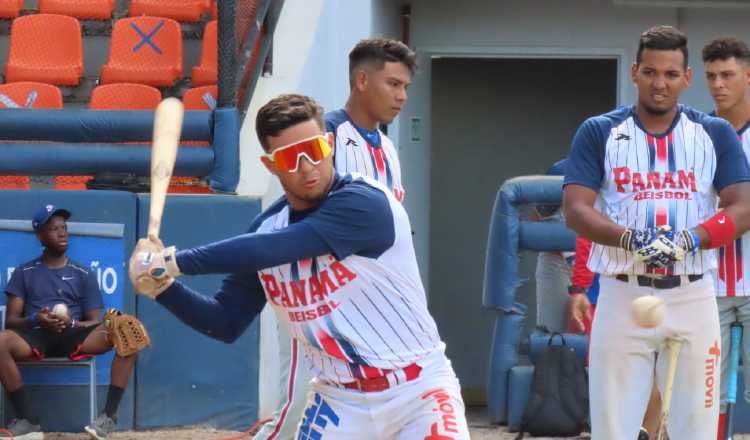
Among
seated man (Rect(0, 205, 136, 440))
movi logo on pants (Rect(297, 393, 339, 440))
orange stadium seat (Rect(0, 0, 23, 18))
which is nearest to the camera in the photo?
movi logo on pants (Rect(297, 393, 339, 440))

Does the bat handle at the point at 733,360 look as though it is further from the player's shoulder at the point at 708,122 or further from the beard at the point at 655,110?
the beard at the point at 655,110

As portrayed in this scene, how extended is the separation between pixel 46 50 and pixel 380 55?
5.14 metres

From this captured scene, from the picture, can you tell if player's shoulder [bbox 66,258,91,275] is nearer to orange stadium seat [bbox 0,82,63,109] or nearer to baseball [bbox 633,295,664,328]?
orange stadium seat [bbox 0,82,63,109]

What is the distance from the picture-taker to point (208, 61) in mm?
9383

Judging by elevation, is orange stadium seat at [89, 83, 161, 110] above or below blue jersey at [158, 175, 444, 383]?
above

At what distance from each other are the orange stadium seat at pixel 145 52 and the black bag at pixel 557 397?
3694 millimetres

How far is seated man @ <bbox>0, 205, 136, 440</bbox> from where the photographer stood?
7.32 metres

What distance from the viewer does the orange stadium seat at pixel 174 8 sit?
33.6ft

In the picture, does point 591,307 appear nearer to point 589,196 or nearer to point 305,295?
point 589,196

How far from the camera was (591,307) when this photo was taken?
7.12 m

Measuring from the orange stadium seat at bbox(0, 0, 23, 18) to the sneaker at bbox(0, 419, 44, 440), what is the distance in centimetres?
418

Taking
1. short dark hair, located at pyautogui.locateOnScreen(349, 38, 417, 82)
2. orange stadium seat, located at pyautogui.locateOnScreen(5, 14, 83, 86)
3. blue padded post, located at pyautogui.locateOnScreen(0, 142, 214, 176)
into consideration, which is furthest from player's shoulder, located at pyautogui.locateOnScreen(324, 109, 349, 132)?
orange stadium seat, located at pyautogui.locateOnScreen(5, 14, 83, 86)

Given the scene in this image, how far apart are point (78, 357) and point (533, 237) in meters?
2.72

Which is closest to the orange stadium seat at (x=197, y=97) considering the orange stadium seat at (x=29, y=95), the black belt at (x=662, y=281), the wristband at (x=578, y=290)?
the orange stadium seat at (x=29, y=95)
